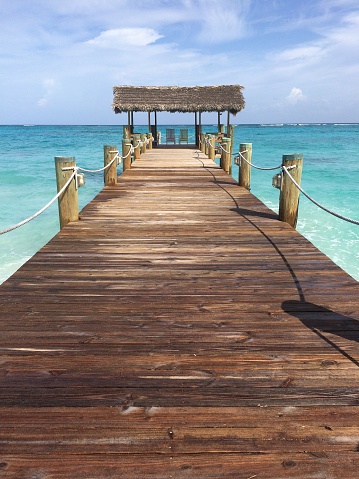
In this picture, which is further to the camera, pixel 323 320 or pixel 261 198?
pixel 261 198

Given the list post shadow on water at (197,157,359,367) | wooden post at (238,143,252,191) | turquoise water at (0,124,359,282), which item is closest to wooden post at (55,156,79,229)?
post shadow on water at (197,157,359,367)

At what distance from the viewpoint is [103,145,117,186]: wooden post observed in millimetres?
8820

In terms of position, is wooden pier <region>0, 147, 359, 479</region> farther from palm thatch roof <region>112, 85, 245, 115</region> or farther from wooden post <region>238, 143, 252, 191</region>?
palm thatch roof <region>112, 85, 245, 115</region>

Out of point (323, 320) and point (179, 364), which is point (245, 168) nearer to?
point (323, 320)

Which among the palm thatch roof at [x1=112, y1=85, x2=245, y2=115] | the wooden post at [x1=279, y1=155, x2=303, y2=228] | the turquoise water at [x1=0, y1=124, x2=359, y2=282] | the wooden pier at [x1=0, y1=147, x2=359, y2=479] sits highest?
the palm thatch roof at [x1=112, y1=85, x2=245, y2=115]

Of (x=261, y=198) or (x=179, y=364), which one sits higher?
(x=179, y=364)

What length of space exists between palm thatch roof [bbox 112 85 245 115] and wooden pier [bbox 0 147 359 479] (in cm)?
2156

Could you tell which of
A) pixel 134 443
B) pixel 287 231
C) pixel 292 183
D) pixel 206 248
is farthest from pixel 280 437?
pixel 292 183

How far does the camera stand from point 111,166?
9.15 meters

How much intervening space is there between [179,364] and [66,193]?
12.7 ft

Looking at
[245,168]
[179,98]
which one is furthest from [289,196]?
[179,98]

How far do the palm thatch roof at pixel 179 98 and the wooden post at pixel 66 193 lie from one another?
19852mm

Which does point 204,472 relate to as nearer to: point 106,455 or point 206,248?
point 106,455

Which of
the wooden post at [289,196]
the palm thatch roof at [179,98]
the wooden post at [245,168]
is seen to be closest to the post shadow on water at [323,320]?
the wooden post at [289,196]
